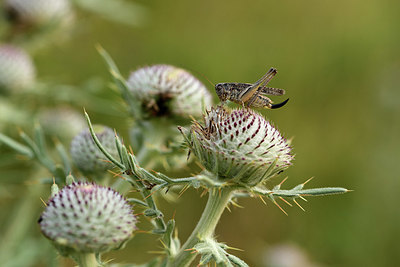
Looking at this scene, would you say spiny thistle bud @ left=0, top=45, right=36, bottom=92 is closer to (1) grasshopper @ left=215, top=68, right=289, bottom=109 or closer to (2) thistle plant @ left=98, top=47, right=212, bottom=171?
(2) thistle plant @ left=98, top=47, right=212, bottom=171

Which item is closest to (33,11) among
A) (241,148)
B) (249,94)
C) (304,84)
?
(249,94)

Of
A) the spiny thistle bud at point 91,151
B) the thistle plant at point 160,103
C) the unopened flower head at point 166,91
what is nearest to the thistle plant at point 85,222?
the spiny thistle bud at point 91,151

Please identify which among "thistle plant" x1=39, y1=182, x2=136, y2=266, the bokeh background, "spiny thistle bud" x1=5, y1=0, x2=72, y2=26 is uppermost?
the bokeh background

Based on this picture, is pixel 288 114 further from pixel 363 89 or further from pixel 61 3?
pixel 61 3

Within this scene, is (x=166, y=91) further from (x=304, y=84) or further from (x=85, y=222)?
(x=304, y=84)

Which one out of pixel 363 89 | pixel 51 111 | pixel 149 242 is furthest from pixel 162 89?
pixel 363 89

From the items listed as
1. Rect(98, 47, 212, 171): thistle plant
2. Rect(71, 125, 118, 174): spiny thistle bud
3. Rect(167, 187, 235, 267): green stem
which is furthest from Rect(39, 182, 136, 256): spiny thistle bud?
Rect(98, 47, 212, 171): thistle plant
